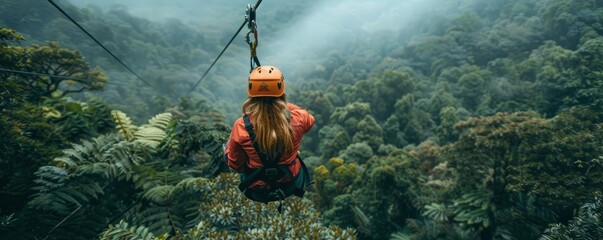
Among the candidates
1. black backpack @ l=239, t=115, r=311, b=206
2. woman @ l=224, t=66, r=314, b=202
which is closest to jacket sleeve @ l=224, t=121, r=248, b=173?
woman @ l=224, t=66, r=314, b=202

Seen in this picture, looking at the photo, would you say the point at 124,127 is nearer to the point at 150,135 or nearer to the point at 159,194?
the point at 150,135

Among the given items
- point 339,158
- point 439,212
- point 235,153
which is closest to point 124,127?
point 235,153

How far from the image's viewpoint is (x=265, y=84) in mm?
2500

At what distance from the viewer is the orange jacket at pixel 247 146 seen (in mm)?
2654

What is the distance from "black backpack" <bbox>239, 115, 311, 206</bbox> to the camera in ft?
8.64

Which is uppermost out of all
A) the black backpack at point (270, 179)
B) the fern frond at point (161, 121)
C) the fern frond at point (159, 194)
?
the black backpack at point (270, 179)

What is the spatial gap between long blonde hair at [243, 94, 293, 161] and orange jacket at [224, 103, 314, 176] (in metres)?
0.08

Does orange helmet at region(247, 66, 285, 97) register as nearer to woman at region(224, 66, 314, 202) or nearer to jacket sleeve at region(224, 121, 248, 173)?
woman at region(224, 66, 314, 202)

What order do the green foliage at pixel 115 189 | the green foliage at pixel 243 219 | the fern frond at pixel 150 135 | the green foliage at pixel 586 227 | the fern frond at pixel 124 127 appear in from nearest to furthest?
the green foliage at pixel 115 189, the green foliage at pixel 243 219, the green foliage at pixel 586 227, the fern frond at pixel 124 127, the fern frond at pixel 150 135

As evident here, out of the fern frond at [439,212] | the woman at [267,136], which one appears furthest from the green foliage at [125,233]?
the fern frond at [439,212]

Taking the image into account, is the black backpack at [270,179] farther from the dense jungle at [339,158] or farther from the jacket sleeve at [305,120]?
the dense jungle at [339,158]

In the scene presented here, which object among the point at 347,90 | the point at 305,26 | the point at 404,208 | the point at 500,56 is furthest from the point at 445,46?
the point at 305,26

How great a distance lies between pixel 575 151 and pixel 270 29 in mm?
126334

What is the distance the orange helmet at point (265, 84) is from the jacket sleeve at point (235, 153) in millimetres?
335
